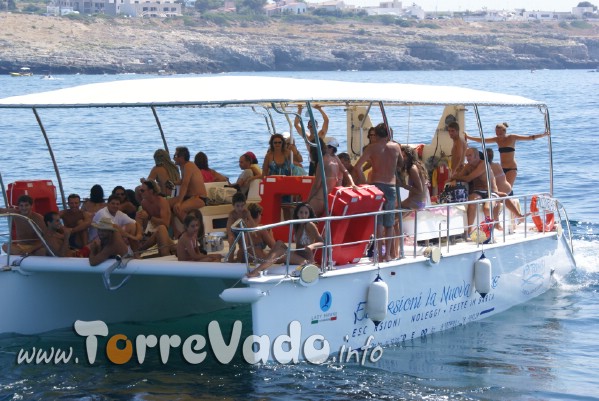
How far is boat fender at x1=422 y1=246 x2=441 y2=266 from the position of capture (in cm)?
1205

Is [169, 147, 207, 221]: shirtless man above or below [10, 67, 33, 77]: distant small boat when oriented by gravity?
above

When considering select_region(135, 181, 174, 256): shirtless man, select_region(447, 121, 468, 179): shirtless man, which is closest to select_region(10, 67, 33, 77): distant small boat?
select_region(447, 121, 468, 179): shirtless man

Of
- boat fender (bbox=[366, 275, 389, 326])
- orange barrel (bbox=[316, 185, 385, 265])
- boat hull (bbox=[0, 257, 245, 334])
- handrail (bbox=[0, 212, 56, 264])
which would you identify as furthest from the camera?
boat hull (bbox=[0, 257, 245, 334])

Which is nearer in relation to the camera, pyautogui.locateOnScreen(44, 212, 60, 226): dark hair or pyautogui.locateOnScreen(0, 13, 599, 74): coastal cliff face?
pyautogui.locateOnScreen(44, 212, 60, 226): dark hair

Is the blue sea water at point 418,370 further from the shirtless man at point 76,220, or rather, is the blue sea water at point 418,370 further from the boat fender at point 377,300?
the shirtless man at point 76,220

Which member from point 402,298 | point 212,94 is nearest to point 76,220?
point 212,94

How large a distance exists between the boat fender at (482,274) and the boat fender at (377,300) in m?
2.03

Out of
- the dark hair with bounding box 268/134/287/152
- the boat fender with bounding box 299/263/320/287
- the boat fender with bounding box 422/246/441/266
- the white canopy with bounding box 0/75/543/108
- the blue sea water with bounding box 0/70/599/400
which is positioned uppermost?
the white canopy with bounding box 0/75/543/108

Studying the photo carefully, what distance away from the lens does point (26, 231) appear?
12234 mm

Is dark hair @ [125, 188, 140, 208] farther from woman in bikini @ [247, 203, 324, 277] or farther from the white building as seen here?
the white building

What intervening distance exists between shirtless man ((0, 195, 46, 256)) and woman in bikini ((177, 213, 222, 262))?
64.1 inches

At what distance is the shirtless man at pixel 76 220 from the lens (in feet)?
41.5

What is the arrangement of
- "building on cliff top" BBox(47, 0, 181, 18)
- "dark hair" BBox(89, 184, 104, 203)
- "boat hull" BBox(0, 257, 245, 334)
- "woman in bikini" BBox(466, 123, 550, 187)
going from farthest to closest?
"building on cliff top" BBox(47, 0, 181, 18), "woman in bikini" BBox(466, 123, 550, 187), "dark hair" BBox(89, 184, 104, 203), "boat hull" BBox(0, 257, 245, 334)

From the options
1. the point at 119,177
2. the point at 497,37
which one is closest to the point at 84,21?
the point at 497,37
